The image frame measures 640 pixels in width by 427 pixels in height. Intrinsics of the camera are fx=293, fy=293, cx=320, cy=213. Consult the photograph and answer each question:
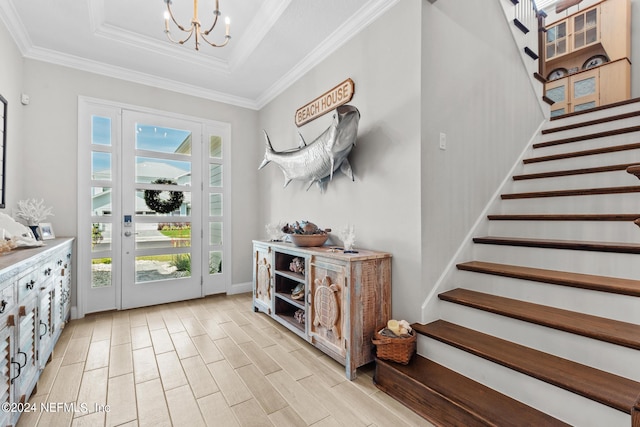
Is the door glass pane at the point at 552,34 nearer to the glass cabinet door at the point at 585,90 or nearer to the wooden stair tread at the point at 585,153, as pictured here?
the glass cabinet door at the point at 585,90

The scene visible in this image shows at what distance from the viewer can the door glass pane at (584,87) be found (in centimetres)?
432

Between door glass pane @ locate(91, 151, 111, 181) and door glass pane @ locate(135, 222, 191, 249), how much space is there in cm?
64

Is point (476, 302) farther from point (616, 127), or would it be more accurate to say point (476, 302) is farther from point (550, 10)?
point (550, 10)

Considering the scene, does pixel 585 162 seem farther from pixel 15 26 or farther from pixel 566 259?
pixel 15 26

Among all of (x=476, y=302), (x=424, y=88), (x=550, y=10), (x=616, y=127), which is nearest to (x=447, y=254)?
(x=476, y=302)

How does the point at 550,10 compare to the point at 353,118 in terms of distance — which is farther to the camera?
the point at 550,10

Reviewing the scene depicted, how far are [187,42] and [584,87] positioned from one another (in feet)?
18.2

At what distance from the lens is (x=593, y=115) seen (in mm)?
3133

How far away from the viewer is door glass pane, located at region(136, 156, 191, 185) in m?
3.53

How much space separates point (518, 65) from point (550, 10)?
3.36 metres

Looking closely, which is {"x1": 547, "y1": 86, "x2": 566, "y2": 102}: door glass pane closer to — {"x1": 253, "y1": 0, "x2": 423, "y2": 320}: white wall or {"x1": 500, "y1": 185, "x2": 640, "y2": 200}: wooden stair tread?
{"x1": 500, "y1": 185, "x2": 640, "y2": 200}: wooden stair tread

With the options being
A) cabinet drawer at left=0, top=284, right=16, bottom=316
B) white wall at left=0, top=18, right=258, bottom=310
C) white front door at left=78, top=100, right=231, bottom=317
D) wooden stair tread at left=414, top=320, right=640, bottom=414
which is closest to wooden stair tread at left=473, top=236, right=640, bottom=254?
wooden stair tread at left=414, top=320, right=640, bottom=414

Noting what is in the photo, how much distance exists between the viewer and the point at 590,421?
4.14ft

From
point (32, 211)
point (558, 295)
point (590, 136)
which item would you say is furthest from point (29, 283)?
point (590, 136)
